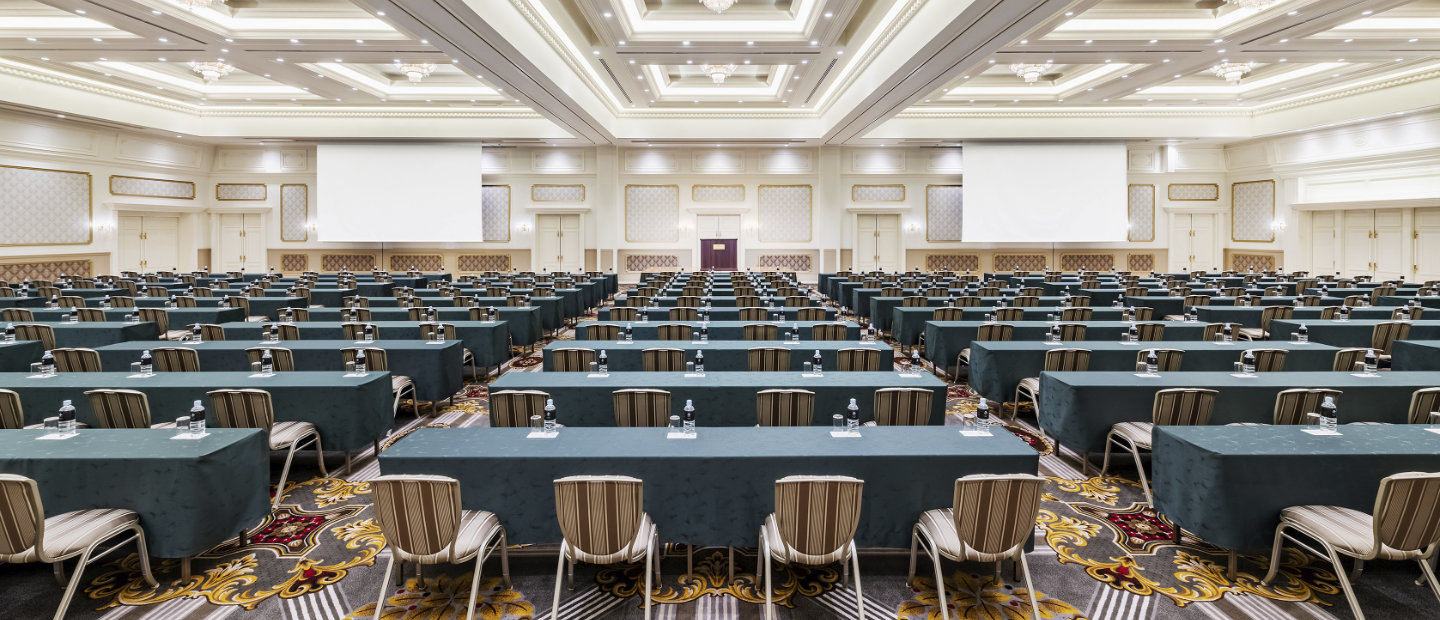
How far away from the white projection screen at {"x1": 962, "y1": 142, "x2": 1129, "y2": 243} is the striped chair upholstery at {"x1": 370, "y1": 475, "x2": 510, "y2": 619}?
75.4ft

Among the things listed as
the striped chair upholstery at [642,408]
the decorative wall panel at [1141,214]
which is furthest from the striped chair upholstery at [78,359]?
the decorative wall panel at [1141,214]

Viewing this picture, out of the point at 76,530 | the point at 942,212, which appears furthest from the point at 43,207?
the point at 942,212

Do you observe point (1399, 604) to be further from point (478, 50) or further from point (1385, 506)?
point (478, 50)

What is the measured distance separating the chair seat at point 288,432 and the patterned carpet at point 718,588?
2.39 ft

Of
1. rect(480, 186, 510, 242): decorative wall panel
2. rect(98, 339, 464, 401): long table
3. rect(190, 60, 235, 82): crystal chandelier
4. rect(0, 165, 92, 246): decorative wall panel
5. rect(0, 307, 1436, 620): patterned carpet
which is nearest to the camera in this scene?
rect(0, 307, 1436, 620): patterned carpet

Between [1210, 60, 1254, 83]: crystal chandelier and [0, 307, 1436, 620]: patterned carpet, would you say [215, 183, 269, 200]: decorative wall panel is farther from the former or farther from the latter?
[1210, 60, 1254, 83]: crystal chandelier

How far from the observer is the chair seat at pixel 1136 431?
4727 mm

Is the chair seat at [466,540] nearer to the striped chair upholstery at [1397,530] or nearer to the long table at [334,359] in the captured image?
the striped chair upholstery at [1397,530]

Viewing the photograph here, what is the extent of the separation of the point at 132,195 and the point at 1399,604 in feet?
91.1

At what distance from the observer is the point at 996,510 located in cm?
302

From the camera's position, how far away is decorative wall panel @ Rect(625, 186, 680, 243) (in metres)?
25.2

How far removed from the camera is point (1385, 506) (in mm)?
3018

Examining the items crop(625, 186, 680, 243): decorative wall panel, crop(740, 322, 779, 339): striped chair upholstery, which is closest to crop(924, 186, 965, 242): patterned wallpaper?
crop(625, 186, 680, 243): decorative wall panel

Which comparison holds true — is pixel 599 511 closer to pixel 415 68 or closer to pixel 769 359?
pixel 769 359
